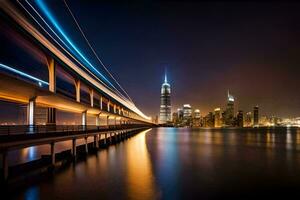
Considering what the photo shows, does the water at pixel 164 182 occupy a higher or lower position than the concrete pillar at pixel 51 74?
lower

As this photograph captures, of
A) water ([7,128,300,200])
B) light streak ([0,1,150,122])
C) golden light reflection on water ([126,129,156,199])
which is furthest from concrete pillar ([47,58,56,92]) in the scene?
golden light reflection on water ([126,129,156,199])

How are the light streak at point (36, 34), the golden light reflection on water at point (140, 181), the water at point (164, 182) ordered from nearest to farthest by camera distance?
the water at point (164, 182) → the golden light reflection on water at point (140, 181) → the light streak at point (36, 34)

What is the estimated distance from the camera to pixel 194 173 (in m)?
25.0

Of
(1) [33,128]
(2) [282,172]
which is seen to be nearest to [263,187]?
(2) [282,172]

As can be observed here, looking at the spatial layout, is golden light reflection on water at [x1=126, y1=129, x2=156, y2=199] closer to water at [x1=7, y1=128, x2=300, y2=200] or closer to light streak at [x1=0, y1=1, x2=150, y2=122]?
water at [x1=7, y1=128, x2=300, y2=200]

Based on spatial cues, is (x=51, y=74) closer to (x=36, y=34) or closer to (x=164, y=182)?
(x=36, y=34)

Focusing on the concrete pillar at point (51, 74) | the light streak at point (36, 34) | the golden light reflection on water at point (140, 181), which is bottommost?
the golden light reflection on water at point (140, 181)

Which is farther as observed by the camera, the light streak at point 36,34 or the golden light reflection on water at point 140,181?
the light streak at point 36,34

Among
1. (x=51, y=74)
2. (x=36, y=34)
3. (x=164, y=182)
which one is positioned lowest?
(x=164, y=182)

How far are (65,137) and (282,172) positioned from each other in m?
20.3

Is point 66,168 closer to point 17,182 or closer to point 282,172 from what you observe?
point 17,182

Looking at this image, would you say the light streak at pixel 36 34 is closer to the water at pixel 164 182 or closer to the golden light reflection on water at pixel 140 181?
the water at pixel 164 182

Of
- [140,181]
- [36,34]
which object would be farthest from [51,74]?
[140,181]

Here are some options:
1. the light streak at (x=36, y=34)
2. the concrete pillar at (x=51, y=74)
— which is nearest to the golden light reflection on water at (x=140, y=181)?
the concrete pillar at (x=51, y=74)
